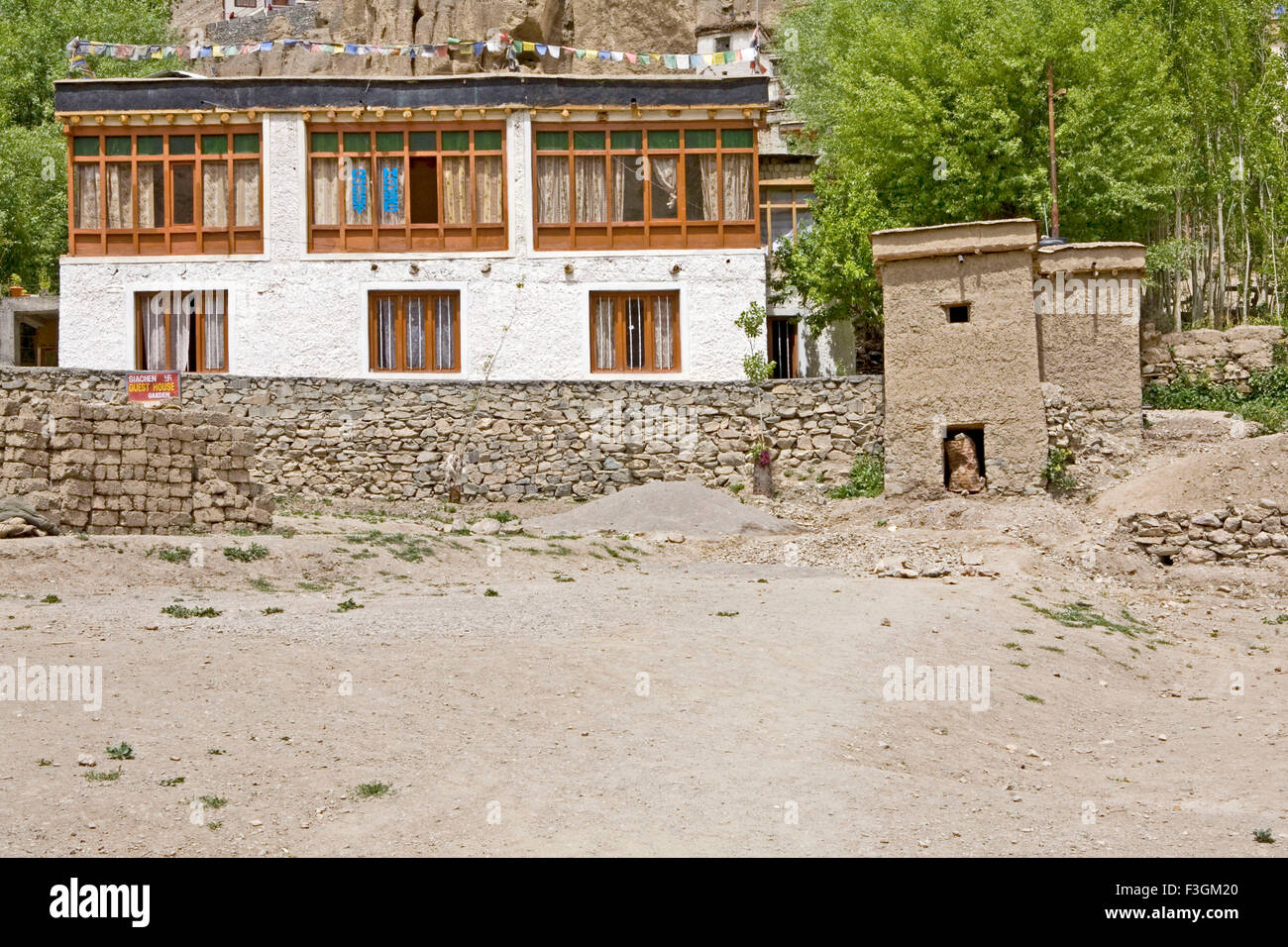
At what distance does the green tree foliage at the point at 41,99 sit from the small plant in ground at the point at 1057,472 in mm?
25911

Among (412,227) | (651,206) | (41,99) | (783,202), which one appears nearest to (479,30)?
(783,202)

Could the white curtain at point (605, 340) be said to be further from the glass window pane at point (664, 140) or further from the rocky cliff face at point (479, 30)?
the rocky cliff face at point (479, 30)

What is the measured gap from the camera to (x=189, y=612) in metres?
15.5

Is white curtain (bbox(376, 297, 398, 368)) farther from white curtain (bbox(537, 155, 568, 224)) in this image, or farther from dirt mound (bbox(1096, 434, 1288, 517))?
dirt mound (bbox(1096, 434, 1288, 517))

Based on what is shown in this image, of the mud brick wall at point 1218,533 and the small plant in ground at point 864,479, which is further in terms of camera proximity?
the small plant in ground at point 864,479

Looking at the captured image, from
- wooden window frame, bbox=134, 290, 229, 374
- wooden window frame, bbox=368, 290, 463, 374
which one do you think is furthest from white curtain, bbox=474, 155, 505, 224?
wooden window frame, bbox=134, 290, 229, 374

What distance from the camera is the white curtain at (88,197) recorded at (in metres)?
31.1

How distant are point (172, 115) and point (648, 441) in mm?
12794

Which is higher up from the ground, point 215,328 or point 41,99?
point 41,99

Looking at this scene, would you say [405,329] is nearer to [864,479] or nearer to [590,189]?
[590,189]

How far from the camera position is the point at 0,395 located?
84.5 ft

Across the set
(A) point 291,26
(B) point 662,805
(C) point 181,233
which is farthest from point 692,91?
(A) point 291,26

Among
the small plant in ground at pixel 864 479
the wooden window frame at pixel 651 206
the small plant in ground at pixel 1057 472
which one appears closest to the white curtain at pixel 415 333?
the wooden window frame at pixel 651 206

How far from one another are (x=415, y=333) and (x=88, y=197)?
25.5 ft
